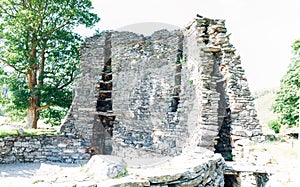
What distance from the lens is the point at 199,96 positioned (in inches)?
269

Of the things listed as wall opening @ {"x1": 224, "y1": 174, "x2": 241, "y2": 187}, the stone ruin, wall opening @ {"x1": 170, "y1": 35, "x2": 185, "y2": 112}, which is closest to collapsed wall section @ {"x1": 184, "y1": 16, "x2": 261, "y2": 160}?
the stone ruin

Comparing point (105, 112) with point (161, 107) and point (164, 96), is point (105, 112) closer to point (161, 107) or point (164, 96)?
point (161, 107)

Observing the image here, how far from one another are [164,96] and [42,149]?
444 cm

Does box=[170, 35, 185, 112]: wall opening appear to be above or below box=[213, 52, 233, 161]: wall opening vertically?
above

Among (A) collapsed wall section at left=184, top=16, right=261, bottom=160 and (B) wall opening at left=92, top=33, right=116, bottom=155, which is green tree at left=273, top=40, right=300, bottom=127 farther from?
(B) wall opening at left=92, top=33, right=116, bottom=155

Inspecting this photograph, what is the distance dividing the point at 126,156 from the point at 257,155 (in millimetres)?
4401

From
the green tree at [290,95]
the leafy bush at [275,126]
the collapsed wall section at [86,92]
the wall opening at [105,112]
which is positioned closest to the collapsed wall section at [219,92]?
the wall opening at [105,112]

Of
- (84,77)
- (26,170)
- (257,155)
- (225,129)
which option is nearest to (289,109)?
(225,129)

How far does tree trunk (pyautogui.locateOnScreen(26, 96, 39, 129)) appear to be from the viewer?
34.8 feet

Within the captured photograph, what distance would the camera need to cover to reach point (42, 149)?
878 cm

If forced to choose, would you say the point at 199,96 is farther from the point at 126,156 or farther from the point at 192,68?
the point at 126,156

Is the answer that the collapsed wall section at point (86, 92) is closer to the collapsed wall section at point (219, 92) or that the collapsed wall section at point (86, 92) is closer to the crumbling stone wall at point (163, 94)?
the crumbling stone wall at point (163, 94)

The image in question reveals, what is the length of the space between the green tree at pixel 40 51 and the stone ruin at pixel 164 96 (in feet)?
4.26

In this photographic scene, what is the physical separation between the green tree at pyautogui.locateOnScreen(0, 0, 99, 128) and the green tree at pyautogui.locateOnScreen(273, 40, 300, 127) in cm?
863
